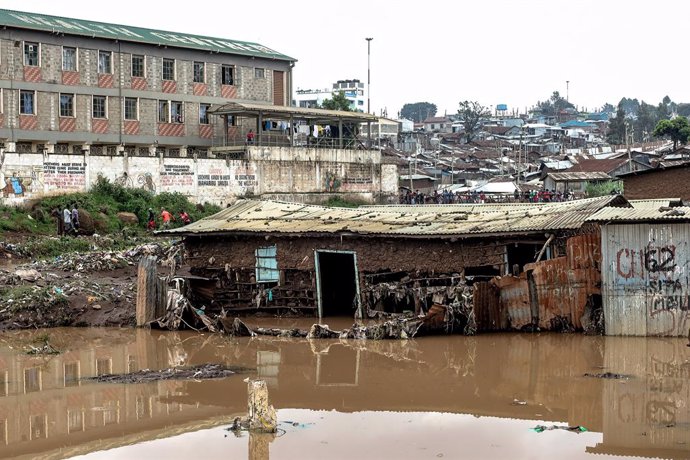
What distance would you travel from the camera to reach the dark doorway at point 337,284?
923 inches

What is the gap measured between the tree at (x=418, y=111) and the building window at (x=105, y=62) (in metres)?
131

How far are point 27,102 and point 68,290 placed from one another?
17.8m

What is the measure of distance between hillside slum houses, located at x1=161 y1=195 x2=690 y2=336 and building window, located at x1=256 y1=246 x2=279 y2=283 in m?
0.03

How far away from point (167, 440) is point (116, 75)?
3081cm

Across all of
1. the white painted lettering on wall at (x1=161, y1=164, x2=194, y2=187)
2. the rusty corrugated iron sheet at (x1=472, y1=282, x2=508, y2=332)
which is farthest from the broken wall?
the white painted lettering on wall at (x1=161, y1=164, x2=194, y2=187)

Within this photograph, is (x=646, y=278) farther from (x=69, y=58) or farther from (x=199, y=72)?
(x=199, y=72)

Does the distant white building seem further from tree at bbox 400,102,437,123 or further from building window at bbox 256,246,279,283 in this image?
building window at bbox 256,246,279,283

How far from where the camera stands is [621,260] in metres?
19.0

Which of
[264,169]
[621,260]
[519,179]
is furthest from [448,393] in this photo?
[519,179]

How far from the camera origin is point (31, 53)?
128ft

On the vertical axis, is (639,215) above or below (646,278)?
above

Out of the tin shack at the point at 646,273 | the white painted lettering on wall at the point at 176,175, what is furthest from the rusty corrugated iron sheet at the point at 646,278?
the white painted lettering on wall at the point at 176,175

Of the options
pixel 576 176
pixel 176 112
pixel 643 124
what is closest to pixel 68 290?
pixel 176 112

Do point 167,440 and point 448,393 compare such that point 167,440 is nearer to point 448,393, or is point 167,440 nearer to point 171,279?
point 448,393
